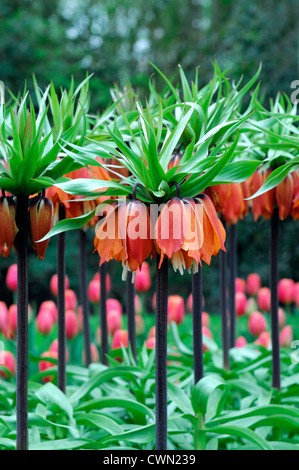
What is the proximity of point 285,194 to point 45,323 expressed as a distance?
4.41 ft

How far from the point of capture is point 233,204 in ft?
4.91

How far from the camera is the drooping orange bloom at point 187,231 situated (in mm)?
918

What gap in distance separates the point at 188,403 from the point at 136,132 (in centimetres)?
68

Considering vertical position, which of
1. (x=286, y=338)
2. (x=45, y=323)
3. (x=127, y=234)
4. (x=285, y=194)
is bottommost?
(x=286, y=338)

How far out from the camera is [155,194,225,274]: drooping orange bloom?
3.01 feet

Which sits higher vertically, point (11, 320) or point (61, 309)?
point (61, 309)

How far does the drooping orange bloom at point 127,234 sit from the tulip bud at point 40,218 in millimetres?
147

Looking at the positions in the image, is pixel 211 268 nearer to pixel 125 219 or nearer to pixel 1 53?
pixel 1 53

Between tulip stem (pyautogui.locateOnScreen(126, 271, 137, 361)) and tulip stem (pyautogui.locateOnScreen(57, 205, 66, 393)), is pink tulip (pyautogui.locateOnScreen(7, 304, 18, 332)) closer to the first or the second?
tulip stem (pyautogui.locateOnScreen(126, 271, 137, 361))

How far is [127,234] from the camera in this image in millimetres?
938

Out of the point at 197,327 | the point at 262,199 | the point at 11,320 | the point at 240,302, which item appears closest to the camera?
the point at 197,327

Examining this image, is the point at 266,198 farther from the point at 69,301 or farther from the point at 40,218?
the point at 69,301

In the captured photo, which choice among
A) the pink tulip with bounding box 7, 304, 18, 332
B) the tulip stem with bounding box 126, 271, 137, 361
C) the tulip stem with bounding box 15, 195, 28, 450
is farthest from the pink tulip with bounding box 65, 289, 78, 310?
the tulip stem with bounding box 15, 195, 28, 450

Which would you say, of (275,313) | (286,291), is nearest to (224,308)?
(275,313)
